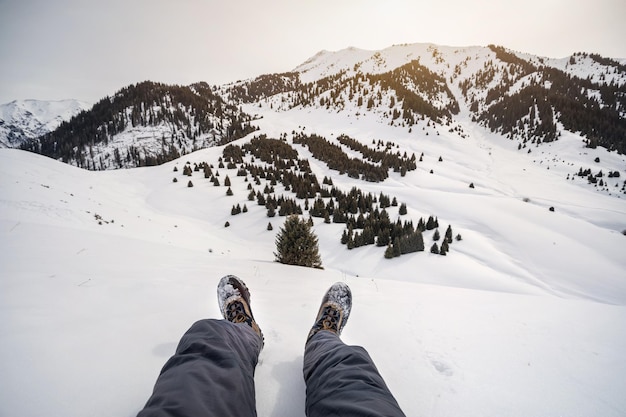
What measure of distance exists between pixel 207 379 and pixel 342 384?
2.81 ft

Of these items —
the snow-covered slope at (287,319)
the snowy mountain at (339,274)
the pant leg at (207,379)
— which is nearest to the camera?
the pant leg at (207,379)

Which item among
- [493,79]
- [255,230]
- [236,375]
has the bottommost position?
[255,230]

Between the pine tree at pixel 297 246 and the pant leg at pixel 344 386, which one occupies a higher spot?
the pant leg at pixel 344 386

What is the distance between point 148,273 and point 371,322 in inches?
144

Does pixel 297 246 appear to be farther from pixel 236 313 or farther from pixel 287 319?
pixel 236 313

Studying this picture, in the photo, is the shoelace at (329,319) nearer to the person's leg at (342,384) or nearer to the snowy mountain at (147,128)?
the person's leg at (342,384)

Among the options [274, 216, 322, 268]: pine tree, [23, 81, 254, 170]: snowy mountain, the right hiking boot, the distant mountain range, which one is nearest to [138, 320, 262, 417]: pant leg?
the right hiking boot

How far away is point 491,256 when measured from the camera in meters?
10.5

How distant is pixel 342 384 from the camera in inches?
64.0

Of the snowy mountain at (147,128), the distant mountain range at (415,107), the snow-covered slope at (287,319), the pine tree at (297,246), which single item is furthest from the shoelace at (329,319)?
the snowy mountain at (147,128)

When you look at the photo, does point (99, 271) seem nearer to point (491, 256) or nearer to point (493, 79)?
point (491, 256)

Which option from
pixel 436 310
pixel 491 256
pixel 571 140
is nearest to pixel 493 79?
pixel 571 140

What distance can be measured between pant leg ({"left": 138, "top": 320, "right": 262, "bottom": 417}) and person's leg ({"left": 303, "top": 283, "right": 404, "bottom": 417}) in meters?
0.44

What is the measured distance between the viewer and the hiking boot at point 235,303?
2.75 metres
